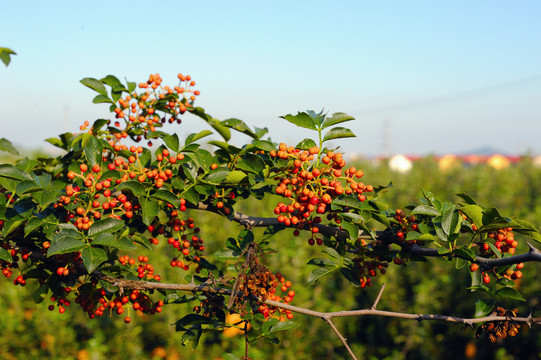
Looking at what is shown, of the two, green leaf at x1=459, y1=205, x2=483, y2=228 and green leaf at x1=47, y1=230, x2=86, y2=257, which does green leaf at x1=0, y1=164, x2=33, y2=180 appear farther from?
green leaf at x1=459, y1=205, x2=483, y2=228

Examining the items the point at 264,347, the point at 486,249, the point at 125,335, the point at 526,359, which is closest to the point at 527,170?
the point at 526,359

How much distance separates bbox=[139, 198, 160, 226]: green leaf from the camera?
71.4 inches

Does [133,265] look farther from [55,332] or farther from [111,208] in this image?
[55,332]

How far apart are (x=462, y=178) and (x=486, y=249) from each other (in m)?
9.17

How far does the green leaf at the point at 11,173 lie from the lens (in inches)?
73.6

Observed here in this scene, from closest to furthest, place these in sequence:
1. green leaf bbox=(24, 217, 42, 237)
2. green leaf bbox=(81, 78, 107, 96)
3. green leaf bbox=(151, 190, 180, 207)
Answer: green leaf bbox=(24, 217, 42, 237)
green leaf bbox=(151, 190, 180, 207)
green leaf bbox=(81, 78, 107, 96)

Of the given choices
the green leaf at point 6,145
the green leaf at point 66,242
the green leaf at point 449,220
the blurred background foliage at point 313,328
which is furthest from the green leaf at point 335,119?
the blurred background foliage at point 313,328

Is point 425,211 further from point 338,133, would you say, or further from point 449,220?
point 338,133

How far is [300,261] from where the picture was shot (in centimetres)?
664

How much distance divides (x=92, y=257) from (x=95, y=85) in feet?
3.44

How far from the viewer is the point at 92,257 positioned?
1672mm

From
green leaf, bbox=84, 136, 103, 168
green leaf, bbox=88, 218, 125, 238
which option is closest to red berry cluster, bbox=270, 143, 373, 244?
green leaf, bbox=88, 218, 125, 238

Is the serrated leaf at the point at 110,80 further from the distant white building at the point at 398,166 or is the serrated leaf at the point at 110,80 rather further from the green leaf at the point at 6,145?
the distant white building at the point at 398,166

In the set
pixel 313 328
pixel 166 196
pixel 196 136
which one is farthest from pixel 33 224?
pixel 313 328
